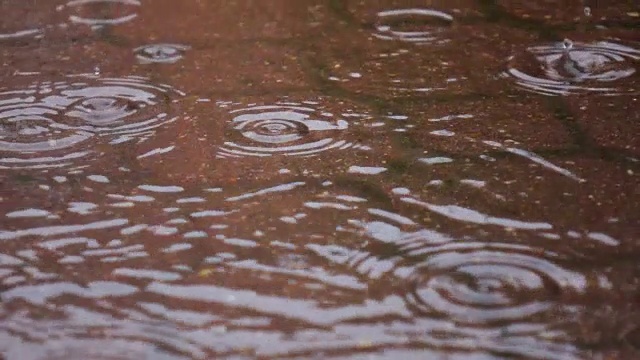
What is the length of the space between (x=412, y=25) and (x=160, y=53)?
0.71 m

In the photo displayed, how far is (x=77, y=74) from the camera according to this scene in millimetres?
2418

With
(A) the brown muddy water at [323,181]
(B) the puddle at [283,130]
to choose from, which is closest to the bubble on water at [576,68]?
(A) the brown muddy water at [323,181]

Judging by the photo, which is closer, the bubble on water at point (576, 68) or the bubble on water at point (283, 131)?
the bubble on water at point (283, 131)

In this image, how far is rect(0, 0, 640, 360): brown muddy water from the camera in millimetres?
1473

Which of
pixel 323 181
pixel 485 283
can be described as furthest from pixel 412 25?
pixel 485 283

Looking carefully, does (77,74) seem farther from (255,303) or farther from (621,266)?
(621,266)

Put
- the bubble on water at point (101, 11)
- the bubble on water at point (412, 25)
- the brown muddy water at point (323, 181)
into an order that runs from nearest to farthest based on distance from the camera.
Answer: the brown muddy water at point (323, 181), the bubble on water at point (412, 25), the bubble on water at point (101, 11)

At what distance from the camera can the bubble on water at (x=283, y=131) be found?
202 cm

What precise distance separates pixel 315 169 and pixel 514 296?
22.5 inches

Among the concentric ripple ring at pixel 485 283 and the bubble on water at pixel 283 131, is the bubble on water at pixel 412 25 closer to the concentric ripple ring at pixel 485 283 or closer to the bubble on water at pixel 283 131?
the bubble on water at pixel 283 131

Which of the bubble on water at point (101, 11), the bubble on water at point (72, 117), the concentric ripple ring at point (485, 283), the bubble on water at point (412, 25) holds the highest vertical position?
the bubble on water at point (412, 25)

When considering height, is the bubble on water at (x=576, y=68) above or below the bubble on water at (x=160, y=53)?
above

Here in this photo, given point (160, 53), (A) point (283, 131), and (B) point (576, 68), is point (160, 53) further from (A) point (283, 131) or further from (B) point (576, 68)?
(B) point (576, 68)

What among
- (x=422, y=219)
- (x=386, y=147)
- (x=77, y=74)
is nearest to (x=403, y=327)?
(x=422, y=219)
